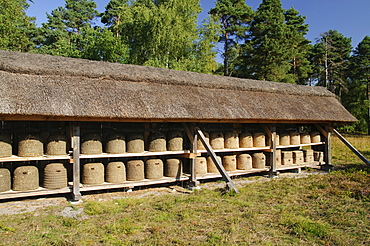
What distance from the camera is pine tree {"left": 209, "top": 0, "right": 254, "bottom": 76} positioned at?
32.6 meters

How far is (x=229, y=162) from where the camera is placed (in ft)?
32.4

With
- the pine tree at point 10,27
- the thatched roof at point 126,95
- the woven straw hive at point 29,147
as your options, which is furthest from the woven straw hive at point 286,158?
the pine tree at point 10,27

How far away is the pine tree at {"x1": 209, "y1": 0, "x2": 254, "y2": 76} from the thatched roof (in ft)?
74.5

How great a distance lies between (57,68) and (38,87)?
0.97 metres

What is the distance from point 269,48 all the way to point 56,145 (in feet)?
77.9

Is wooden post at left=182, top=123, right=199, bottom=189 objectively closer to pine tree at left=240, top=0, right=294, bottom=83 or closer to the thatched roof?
the thatched roof

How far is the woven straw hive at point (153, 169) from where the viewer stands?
837 cm

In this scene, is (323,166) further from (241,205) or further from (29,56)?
(29,56)

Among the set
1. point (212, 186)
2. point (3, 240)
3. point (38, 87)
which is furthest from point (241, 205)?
point (38, 87)

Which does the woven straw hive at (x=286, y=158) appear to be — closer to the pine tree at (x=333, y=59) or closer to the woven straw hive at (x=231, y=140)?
the woven straw hive at (x=231, y=140)

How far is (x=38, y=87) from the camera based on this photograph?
6.89m

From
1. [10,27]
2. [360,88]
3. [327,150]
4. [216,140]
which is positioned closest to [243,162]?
[216,140]

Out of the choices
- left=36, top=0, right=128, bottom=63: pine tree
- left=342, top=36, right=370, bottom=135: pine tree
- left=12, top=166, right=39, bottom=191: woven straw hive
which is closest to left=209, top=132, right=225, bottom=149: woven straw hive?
left=12, top=166, right=39, bottom=191: woven straw hive

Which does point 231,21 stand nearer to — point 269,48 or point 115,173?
point 269,48
